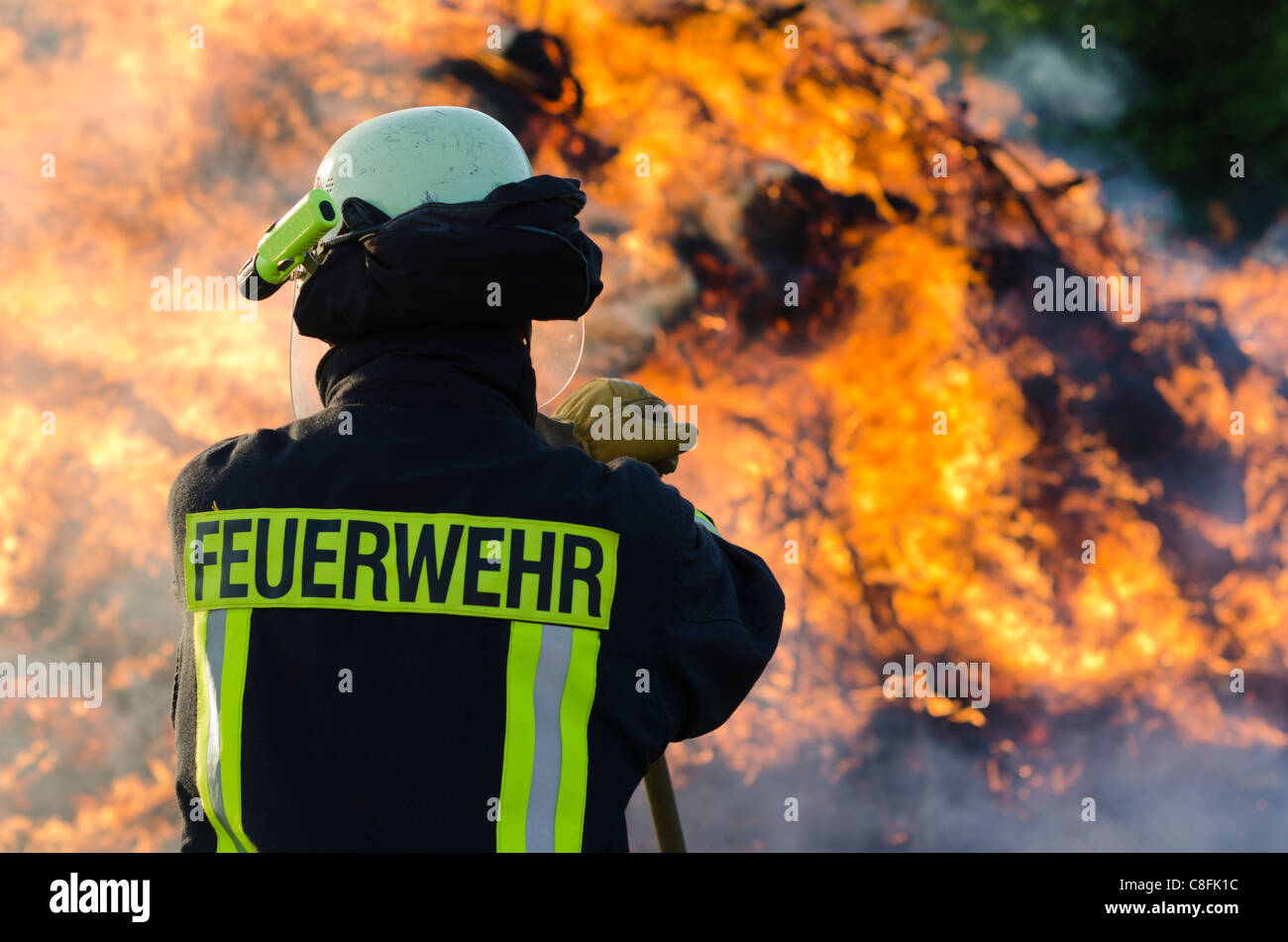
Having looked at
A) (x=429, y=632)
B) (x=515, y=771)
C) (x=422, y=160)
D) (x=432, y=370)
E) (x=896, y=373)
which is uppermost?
(x=896, y=373)

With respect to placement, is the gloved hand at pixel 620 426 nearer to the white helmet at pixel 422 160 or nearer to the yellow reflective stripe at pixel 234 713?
the white helmet at pixel 422 160

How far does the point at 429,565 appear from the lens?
61.3 inches

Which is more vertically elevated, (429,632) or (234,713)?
(429,632)

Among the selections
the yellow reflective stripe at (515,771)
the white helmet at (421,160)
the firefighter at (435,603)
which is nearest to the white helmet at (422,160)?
the white helmet at (421,160)

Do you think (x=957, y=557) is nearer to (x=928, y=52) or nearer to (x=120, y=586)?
(x=928, y=52)

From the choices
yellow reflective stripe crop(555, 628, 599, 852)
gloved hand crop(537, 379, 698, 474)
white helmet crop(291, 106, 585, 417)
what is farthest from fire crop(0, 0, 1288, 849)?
yellow reflective stripe crop(555, 628, 599, 852)

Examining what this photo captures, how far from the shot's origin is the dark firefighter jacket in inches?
59.9

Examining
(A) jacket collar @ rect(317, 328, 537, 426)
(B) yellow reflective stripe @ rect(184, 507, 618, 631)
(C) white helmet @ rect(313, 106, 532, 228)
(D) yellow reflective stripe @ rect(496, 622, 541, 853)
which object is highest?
(C) white helmet @ rect(313, 106, 532, 228)

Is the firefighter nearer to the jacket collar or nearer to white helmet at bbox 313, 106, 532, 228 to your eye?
the jacket collar

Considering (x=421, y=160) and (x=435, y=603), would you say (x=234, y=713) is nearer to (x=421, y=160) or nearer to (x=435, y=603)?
(x=435, y=603)

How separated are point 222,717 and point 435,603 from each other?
32 centimetres

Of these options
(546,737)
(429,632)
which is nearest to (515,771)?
(546,737)

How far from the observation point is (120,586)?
6.53 meters

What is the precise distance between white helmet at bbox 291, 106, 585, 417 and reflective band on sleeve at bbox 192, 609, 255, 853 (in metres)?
0.52
